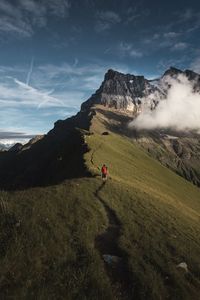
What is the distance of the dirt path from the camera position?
66.2 feet

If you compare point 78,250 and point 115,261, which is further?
point 78,250

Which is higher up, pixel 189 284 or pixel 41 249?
pixel 41 249

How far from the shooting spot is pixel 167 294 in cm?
2112

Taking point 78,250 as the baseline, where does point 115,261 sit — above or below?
below

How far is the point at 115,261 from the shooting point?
23609 millimetres

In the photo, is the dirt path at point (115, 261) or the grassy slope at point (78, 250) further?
the dirt path at point (115, 261)

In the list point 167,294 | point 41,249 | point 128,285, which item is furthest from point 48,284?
point 167,294

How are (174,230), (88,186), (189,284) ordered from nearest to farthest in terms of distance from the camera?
(189,284) → (174,230) → (88,186)

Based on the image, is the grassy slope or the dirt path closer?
the grassy slope

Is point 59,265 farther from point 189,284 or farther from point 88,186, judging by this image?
point 88,186

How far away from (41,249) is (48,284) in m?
3.79

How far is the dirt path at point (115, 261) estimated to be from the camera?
20.2 meters

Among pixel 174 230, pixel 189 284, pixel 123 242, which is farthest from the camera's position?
pixel 174 230

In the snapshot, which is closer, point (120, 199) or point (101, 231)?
point (101, 231)
